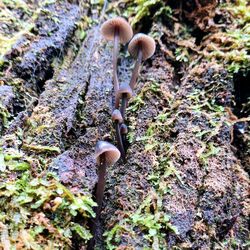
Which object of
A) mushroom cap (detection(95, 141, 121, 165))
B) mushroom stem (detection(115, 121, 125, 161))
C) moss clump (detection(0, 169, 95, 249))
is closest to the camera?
moss clump (detection(0, 169, 95, 249))

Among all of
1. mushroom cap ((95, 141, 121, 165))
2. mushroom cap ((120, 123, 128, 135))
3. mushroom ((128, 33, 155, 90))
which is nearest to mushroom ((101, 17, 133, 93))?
mushroom ((128, 33, 155, 90))

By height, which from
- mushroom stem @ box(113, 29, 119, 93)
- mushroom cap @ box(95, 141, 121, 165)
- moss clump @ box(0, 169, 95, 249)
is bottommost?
moss clump @ box(0, 169, 95, 249)

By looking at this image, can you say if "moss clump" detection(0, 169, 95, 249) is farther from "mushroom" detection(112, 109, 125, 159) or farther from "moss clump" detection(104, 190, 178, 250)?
"mushroom" detection(112, 109, 125, 159)

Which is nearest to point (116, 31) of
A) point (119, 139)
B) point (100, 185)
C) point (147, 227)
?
point (119, 139)

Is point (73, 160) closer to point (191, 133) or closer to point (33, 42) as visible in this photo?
point (191, 133)

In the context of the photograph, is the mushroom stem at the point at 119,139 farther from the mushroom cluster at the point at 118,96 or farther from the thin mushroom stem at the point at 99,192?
the thin mushroom stem at the point at 99,192

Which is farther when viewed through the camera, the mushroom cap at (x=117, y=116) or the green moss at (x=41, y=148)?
the mushroom cap at (x=117, y=116)

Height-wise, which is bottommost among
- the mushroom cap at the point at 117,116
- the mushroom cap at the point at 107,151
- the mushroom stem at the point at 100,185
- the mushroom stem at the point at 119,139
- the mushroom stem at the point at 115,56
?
the mushroom stem at the point at 100,185

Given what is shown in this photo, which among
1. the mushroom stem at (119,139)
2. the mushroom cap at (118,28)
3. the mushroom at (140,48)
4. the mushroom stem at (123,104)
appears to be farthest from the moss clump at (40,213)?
the mushroom cap at (118,28)

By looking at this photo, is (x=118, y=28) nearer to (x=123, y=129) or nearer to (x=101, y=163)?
(x=123, y=129)
